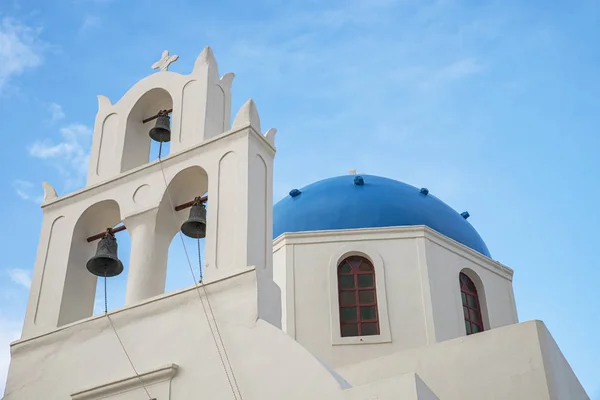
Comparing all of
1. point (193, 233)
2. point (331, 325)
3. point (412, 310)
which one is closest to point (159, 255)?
point (193, 233)

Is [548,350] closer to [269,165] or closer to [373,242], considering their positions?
[269,165]

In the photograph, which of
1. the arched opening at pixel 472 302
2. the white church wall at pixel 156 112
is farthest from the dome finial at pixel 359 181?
the white church wall at pixel 156 112

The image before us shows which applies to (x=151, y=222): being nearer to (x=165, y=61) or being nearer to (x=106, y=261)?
(x=106, y=261)

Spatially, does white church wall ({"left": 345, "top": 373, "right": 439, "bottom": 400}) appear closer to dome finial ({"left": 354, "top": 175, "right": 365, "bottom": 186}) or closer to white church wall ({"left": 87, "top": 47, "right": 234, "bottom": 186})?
white church wall ({"left": 87, "top": 47, "right": 234, "bottom": 186})

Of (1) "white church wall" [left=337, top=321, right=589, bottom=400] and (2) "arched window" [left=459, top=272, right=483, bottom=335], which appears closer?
(1) "white church wall" [left=337, top=321, right=589, bottom=400]

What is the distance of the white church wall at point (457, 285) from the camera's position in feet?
42.0

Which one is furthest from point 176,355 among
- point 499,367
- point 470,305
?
point 470,305

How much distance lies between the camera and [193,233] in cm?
965

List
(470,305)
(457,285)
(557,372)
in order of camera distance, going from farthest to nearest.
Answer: (470,305) → (457,285) → (557,372)

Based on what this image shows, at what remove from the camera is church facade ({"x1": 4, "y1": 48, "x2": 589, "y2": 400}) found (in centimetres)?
823

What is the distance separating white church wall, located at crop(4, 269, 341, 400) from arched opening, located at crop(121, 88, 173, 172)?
2.58m

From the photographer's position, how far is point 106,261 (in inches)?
389

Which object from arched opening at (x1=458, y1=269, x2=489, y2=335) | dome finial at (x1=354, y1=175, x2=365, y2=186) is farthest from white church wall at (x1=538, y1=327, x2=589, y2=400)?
dome finial at (x1=354, y1=175, x2=365, y2=186)

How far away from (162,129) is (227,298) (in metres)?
3.14
